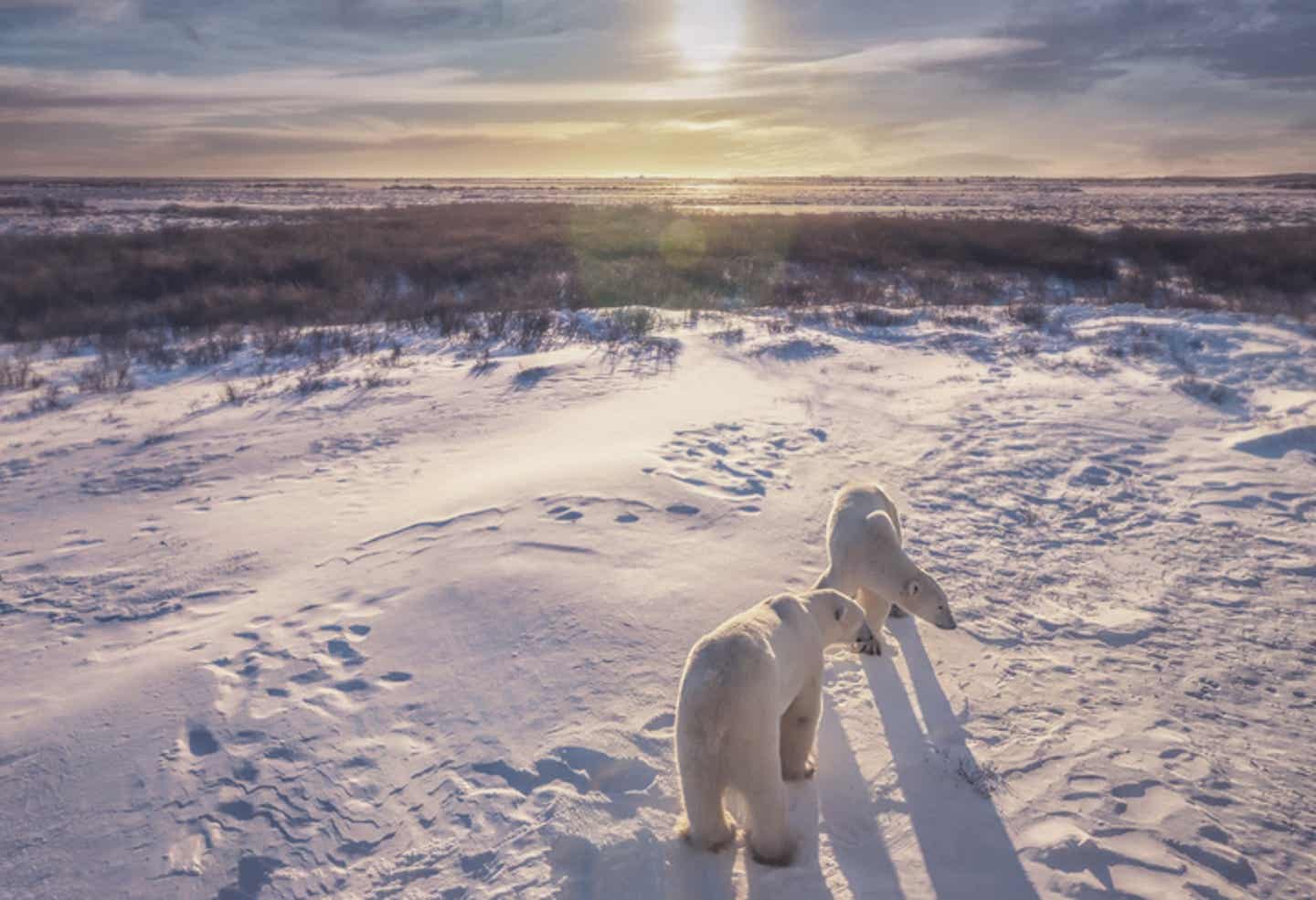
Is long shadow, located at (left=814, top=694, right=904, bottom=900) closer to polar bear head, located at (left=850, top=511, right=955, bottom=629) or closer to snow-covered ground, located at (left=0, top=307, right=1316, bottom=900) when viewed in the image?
snow-covered ground, located at (left=0, top=307, right=1316, bottom=900)

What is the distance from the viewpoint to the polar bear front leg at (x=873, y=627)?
4758mm

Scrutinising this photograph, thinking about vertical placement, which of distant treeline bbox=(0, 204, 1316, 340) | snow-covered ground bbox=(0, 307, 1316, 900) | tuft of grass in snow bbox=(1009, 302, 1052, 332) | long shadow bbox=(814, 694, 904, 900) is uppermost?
distant treeline bbox=(0, 204, 1316, 340)

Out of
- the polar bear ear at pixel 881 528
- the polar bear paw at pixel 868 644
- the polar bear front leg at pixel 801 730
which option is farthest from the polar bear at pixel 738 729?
the polar bear ear at pixel 881 528

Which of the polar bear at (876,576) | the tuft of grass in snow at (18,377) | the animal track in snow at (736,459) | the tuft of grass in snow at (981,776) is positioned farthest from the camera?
the tuft of grass in snow at (18,377)

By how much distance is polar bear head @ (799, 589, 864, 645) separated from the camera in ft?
13.4

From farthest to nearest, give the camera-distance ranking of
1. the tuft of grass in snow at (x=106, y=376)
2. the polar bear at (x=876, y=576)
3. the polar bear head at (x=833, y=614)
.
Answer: the tuft of grass in snow at (x=106, y=376), the polar bear at (x=876, y=576), the polar bear head at (x=833, y=614)

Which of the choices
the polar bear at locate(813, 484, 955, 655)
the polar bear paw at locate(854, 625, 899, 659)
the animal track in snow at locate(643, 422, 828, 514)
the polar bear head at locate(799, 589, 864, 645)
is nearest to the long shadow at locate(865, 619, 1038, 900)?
the polar bear paw at locate(854, 625, 899, 659)

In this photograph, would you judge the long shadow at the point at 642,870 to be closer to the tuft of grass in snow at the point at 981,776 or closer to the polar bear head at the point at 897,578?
the tuft of grass in snow at the point at 981,776

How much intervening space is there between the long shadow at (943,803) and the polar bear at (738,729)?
0.79 m

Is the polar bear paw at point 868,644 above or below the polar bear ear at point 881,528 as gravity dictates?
below

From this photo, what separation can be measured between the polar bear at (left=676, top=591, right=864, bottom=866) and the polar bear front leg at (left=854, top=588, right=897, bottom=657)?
135 centimetres

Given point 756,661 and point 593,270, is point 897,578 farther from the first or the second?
point 593,270

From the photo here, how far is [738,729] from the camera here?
2.97 metres

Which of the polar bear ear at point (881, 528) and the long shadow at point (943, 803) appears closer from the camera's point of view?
the long shadow at point (943, 803)
